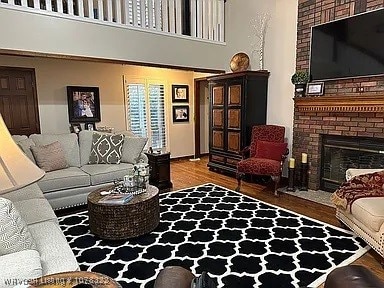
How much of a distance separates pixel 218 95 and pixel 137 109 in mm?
2040

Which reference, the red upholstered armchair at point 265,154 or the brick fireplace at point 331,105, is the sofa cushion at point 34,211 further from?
the brick fireplace at point 331,105

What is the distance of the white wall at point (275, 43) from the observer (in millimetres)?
4801

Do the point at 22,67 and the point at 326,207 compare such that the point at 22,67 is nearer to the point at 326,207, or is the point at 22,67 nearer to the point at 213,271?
the point at 213,271

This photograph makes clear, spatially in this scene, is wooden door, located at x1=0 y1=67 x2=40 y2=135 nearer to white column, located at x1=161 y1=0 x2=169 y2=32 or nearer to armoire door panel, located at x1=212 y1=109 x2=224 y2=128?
white column, located at x1=161 y1=0 x2=169 y2=32

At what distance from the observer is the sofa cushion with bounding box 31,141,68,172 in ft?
12.9

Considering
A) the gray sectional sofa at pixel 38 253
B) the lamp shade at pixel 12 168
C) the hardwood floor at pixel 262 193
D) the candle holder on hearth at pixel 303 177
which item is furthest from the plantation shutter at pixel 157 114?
the lamp shade at pixel 12 168

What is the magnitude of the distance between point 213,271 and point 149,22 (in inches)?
155

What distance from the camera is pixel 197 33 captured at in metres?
5.26

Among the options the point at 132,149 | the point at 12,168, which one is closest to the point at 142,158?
the point at 132,149

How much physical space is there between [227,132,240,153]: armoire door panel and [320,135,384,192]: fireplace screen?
1475 mm

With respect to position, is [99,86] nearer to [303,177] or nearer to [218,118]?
[218,118]

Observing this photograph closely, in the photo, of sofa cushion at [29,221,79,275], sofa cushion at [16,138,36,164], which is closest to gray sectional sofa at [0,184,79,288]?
sofa cushion at [29,221,79,275]

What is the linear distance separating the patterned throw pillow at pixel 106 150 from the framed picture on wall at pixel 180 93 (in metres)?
2.90

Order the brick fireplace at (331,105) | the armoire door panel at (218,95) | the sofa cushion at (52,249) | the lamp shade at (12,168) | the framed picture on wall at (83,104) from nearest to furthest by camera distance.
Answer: the lamp shade at (12,168)
the sofa cushion at (52,249)
the brick fireplace at (331,105)
the armoire door panel at (218,95)
the framed picture on wall at (83,104)
